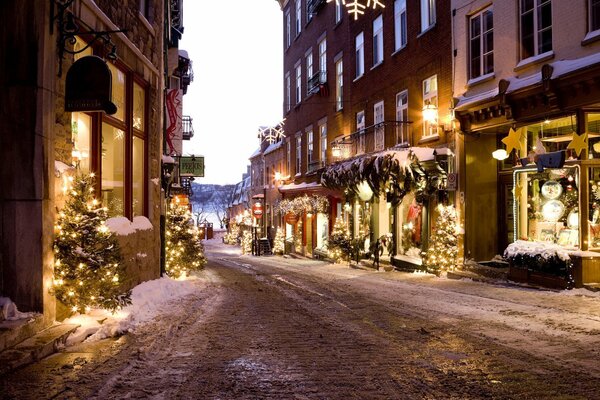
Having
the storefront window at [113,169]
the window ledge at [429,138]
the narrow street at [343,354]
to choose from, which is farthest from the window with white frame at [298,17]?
the narrow street at [343,354]

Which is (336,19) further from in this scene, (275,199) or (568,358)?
(568,358)

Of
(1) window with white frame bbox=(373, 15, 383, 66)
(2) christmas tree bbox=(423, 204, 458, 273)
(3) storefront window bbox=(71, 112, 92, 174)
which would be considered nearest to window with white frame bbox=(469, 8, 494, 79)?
(2) christmas tree bbox=(423, 204, 458, 273)

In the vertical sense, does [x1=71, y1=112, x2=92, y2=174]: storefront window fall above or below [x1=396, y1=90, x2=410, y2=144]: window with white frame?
below

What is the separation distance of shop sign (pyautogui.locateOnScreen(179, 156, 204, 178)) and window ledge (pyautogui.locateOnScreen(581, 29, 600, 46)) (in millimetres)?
14675

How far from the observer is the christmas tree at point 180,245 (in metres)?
14.6

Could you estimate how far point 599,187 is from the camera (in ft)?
37.5

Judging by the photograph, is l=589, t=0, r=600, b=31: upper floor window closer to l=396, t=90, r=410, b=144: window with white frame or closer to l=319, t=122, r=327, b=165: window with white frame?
l=396, t=90, r=410, b=144: window with white frame

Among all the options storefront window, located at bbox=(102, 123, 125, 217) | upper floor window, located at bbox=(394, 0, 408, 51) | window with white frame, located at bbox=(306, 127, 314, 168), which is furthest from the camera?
window with white frame, located at bbox=(306, 127, 314, 168)

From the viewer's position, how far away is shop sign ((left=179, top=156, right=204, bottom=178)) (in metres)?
22.2

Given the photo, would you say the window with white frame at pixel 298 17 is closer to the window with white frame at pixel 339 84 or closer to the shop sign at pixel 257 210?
the window with white frame at pixel 339 84

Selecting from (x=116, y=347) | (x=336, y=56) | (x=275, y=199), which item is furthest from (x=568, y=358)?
(x=275, y=199)

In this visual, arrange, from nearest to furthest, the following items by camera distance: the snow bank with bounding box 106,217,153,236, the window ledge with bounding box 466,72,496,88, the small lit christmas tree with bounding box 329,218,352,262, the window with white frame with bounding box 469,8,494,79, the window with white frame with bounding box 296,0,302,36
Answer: the snow bank with bounding box 106,217,153,236 → the window ledge with bounding box 466,72,496,88 → the window with white frame with bounding box 469,8,494,79 → the small lit christmas tree with bounding box 329,218,352,262 → the window with white frame with bounding box 296,0,302,36

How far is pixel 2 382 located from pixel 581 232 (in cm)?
1057

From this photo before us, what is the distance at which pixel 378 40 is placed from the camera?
21.6 m
